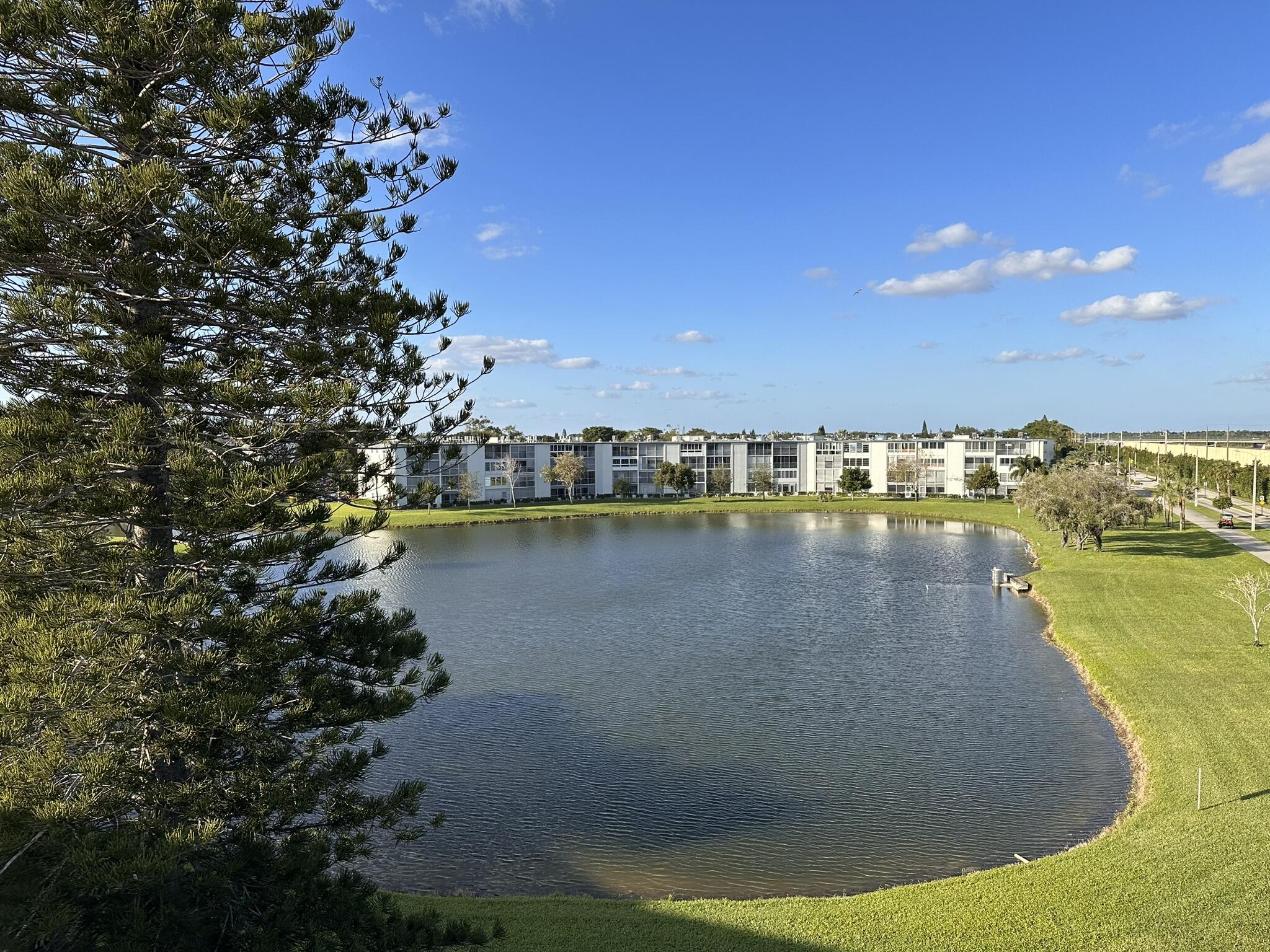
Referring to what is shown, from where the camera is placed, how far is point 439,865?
44.4 ft

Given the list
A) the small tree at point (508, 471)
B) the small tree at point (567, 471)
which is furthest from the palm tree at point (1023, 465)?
the small tree at point (508, 471)

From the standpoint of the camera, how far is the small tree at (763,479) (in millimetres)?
90438

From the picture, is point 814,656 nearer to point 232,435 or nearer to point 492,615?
point 492,615

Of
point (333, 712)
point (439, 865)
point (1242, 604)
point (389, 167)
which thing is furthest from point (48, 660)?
point (1242, 604)

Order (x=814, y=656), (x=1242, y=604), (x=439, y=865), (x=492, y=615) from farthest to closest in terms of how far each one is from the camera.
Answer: (x=492, y=615) < (x=814, y=656) < (x=1242, y=604) < (x=439, y=865)

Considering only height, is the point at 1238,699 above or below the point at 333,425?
below

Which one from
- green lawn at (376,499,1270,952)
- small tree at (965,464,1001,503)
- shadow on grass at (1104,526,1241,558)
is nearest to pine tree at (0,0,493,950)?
green lawn at (376,499,1270,952)

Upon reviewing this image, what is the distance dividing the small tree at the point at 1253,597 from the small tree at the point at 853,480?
55.7m

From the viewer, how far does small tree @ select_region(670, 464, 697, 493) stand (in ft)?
293

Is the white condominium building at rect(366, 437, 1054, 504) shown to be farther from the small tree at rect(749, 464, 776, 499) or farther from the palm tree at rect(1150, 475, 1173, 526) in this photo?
the palm tree at rect(1150, 475, 1173, 526)

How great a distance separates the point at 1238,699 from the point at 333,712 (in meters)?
20.4

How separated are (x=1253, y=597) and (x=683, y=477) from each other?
67.5 m

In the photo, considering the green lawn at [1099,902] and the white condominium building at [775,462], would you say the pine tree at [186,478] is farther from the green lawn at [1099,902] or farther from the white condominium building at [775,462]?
the white condominium building at [775,462]

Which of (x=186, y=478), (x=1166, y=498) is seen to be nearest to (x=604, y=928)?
(x=186, y=478)
